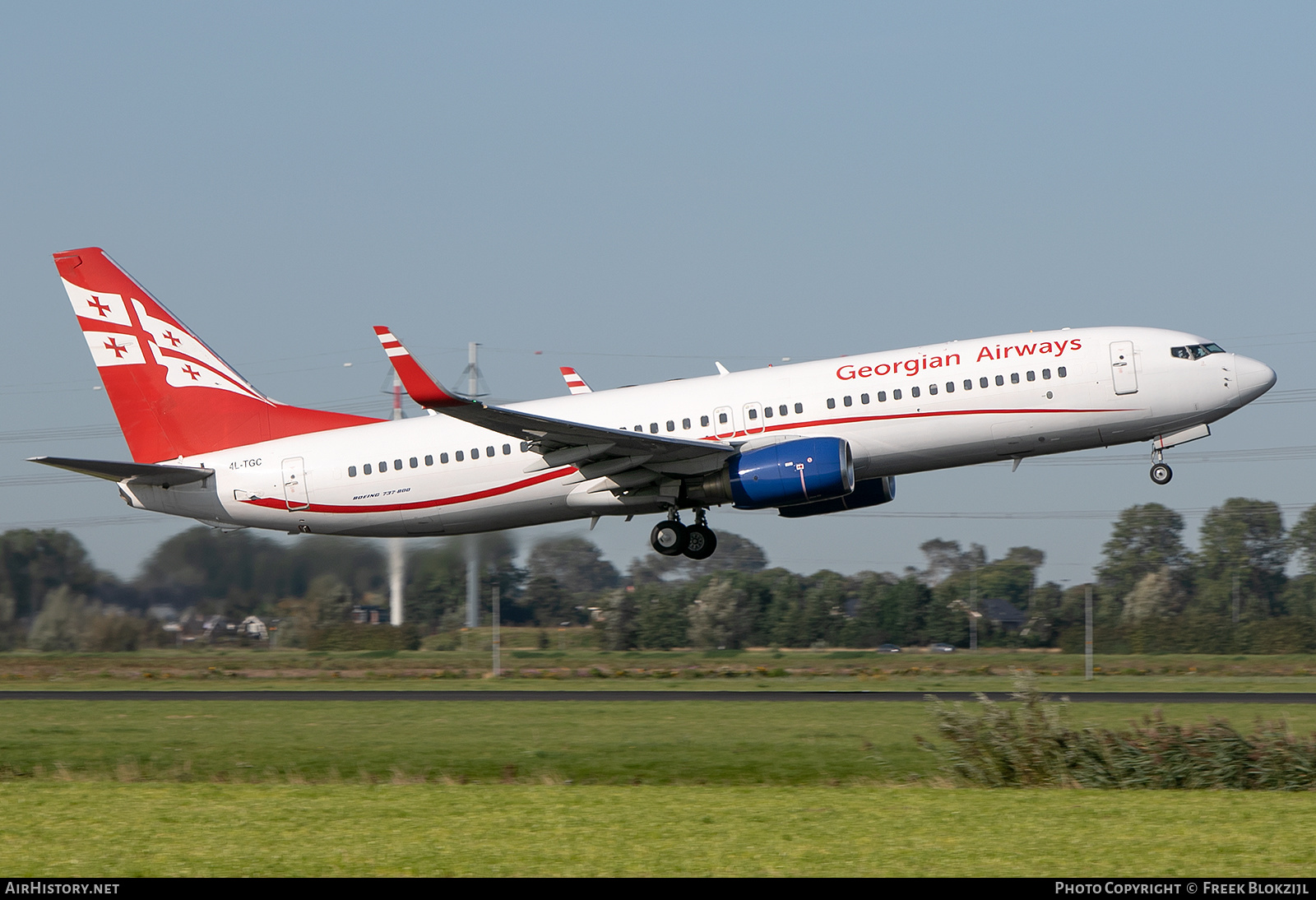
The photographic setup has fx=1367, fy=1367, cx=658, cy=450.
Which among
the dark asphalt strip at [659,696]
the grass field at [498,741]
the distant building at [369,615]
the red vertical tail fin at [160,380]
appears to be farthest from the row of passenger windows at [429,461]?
the distant building at [369,615]

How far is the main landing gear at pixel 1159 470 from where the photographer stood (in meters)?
31.8

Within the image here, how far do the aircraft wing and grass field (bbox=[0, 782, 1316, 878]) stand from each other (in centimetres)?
995

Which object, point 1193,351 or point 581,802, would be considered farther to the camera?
point 1193,351

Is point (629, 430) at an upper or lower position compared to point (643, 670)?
upper

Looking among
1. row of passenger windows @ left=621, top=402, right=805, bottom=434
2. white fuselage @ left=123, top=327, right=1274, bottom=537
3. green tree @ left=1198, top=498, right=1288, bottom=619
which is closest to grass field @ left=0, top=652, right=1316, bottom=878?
white fuselage @ left=123, top=327, right=1274, bottom=537

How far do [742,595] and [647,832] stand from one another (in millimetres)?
57217

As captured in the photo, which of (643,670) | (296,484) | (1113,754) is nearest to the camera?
(1113,754)

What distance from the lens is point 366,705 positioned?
34.2m

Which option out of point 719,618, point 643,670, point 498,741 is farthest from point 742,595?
point 498,741

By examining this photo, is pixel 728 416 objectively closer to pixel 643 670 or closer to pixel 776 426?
pixel 776 426

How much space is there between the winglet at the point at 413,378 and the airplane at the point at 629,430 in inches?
2.0

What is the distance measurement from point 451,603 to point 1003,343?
26875mm

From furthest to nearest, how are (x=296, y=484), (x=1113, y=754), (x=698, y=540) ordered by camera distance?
1. (x=296, y=484)
2. (x=698, y=540)
3. (x=1113, y=754)

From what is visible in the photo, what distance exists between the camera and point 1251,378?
31.2 meters
